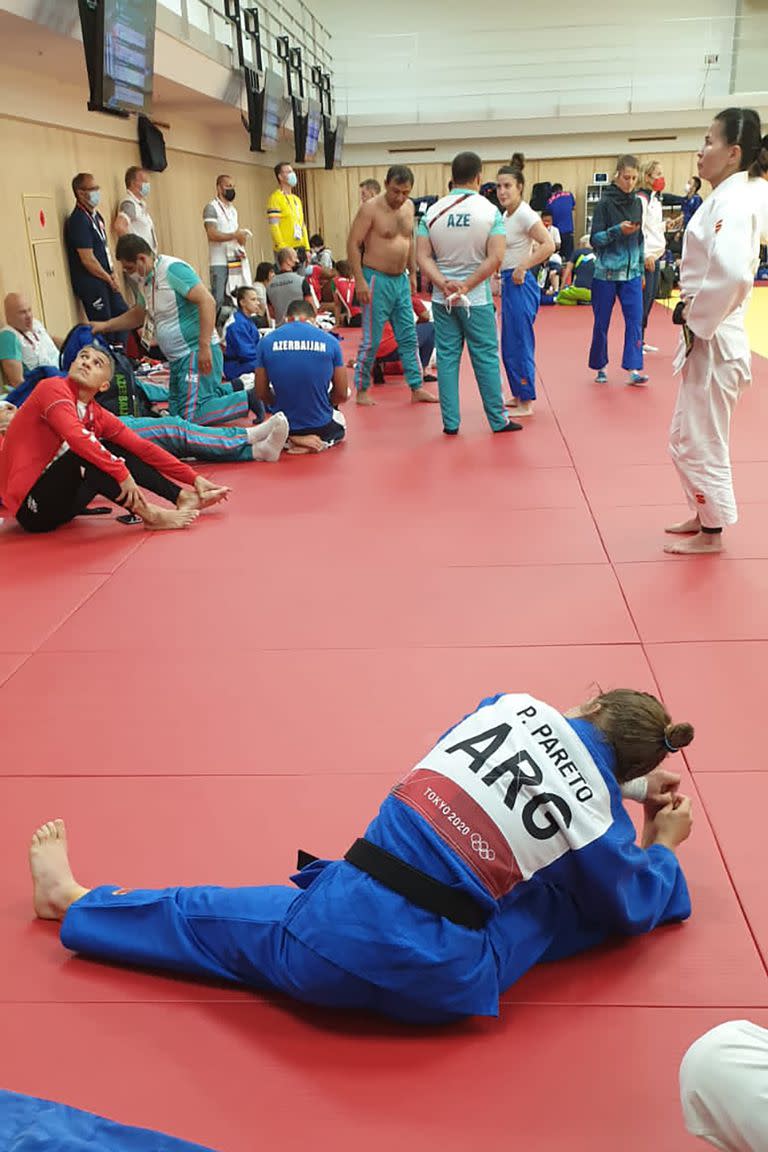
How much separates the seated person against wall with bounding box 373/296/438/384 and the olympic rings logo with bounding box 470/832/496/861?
768cm

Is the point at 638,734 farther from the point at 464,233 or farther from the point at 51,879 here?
the point at 464,233

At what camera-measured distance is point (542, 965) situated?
7.44 feet

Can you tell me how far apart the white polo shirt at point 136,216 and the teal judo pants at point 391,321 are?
305 centimetres

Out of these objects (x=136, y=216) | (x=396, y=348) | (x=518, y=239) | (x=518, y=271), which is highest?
(x=136, y=216)

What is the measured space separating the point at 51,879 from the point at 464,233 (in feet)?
17.7

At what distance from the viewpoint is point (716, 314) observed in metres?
4.12

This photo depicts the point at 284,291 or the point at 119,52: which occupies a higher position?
the point at 119,52

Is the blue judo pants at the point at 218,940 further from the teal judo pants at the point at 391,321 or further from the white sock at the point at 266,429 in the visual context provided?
the teal judo pants at the point at 391,321

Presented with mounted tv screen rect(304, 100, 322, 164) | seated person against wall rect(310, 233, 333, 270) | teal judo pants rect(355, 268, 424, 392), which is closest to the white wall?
mounted tv screen rect(304, 100, 322, 164)

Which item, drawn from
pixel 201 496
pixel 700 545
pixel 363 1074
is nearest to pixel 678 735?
pixel 363 1074

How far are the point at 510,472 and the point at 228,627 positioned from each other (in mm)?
2719

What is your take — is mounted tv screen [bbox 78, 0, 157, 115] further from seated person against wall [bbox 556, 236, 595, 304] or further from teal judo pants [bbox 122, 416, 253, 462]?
seated person against wall [bbox 556, 236, 595, 304]

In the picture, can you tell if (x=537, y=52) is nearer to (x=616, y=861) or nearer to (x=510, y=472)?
(x=510, y=472)

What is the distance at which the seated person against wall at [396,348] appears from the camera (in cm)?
934
